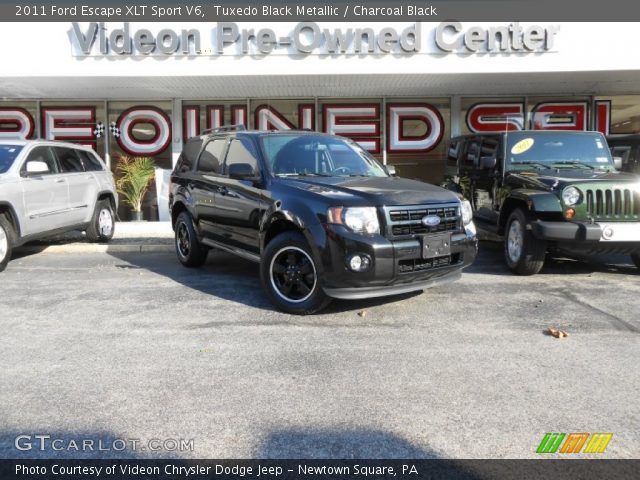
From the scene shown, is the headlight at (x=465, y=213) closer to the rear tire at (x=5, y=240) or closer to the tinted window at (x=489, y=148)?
the tinted window at (x=489, y=148)

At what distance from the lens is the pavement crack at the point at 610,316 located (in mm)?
4625

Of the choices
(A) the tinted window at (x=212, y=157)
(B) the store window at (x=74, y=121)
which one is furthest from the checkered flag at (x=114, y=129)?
(A) the tinted window at (x=212, y=157)

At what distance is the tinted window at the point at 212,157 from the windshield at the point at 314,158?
935mm

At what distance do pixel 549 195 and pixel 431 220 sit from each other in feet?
Answer: 7.20

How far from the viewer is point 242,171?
5.57 meters

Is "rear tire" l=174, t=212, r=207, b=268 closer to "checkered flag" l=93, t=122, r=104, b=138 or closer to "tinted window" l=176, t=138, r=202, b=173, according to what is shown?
"tinted window" l=176, t=138, r=202, b=173

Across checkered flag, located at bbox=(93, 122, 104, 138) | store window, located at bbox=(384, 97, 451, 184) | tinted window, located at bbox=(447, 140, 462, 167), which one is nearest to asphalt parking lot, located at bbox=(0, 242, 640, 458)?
tinted window, located at bbox=(447, 140, 462, 167)

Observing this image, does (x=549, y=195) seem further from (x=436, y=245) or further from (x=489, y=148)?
(x=436, y=245)

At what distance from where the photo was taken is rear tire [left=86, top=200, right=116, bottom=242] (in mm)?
9461

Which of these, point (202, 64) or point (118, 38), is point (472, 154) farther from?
point (118, 38)

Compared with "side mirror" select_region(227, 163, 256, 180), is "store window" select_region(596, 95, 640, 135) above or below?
above

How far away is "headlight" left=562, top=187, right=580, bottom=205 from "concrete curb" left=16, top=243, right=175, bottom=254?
631 centimetres

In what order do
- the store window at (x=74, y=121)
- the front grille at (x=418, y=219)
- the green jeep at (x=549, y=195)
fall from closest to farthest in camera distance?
the front grille at (x=418, y=219) → the green jeep at (x=549, y=195) → the store window at (x=74, y=121)

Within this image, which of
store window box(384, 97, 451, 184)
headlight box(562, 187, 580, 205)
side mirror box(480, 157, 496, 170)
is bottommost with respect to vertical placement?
headlight box(562, 187, 580, 205)
